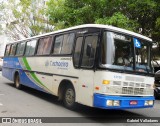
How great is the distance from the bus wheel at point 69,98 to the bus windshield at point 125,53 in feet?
6.53

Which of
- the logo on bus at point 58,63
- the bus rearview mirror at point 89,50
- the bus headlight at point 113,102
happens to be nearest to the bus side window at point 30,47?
the logo on bus at point 58,63

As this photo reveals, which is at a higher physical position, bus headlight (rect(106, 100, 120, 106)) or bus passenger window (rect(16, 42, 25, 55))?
bus passenger window (rect(16, 42, 25, 55))

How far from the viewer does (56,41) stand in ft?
37.0

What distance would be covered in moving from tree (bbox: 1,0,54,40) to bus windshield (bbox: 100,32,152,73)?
26.3 m

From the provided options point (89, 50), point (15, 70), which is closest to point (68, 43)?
point (89, 50)

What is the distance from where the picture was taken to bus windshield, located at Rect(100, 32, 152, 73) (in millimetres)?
8344

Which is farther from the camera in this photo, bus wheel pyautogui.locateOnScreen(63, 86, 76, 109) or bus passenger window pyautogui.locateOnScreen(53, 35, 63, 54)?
bus passenger window pyautogui.locateOnScreen(53, 35, 63, 54)

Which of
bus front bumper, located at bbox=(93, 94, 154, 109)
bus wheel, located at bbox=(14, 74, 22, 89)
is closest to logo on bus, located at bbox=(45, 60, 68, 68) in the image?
bus front bumper, located at bbox=(93, 94, 154, 109)

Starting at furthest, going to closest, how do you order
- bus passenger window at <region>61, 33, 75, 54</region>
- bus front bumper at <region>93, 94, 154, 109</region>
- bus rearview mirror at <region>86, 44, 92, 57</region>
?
bus passenger window at <region>61, 33, 75, 54</region> → bus rearview mirror at <region>86, 44, 92, 57</region> → bus front bumper at <region>93, 94, 154, 109</region>

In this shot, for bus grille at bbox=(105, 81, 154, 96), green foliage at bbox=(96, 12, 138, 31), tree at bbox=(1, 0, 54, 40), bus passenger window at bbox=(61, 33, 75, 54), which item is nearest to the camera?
bus grille at bbox=(105, 81, 154, 96)

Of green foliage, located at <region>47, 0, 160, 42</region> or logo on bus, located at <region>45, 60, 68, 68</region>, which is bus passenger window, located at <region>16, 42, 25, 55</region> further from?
green foliage, located at <region>47, 0, 160, 42</region>

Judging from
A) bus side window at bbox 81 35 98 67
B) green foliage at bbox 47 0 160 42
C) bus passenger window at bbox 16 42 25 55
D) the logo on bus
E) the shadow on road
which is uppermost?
green foliage at bbox 47 0 160 42

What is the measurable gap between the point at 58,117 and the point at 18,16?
28.8 metres

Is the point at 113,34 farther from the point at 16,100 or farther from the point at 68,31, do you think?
the point at 16,100
